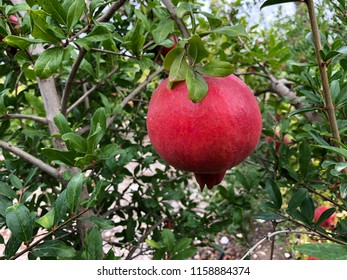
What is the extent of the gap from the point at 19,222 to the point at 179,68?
422 millimetres

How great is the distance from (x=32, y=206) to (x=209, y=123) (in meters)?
0.70

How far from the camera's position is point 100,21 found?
81 centimetres

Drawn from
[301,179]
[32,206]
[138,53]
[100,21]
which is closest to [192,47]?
[100,21]

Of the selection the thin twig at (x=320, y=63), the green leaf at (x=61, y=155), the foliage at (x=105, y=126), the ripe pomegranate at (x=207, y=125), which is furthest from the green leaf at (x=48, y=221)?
the thin twig at (x=320, y=63)

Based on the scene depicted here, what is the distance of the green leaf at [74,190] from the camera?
2.51 feet

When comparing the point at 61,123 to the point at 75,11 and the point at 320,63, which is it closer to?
the point at 75,11

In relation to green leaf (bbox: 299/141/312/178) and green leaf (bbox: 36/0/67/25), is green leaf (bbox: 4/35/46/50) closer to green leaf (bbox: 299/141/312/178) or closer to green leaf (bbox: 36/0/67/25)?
green leaf (bbox: 36/0/67/25)

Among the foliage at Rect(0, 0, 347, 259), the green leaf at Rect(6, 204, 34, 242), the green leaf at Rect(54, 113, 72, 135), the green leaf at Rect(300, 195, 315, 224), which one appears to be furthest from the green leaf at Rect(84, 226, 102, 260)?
the green leaf at Rect(300, 195, 315, 224)

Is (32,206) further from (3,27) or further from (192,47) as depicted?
(192,47)

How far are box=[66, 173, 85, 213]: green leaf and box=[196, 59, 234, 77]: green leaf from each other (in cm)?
32

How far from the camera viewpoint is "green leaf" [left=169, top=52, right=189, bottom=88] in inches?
25.2

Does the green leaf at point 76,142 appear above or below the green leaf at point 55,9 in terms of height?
below

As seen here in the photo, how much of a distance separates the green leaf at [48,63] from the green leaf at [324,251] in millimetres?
522

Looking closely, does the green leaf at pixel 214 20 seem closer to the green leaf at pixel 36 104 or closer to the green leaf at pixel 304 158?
the green leaf at pixel 304 158
